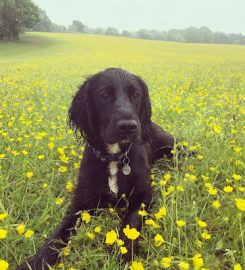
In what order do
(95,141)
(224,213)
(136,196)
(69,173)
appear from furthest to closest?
(69,173)
(95,141)
(136,196)
(224,213)

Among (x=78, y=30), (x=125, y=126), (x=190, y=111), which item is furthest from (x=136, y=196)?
(x=78, y=30)

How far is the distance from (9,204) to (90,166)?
70 centimetres

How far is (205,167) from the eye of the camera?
9.51 feet

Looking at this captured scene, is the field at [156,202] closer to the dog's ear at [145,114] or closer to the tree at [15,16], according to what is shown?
the dog's ear at [145,114]

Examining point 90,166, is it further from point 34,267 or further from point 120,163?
point 34,267

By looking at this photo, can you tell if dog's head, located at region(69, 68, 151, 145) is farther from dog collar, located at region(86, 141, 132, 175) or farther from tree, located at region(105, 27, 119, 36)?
tree, located at region(105, 27, 119, 36)

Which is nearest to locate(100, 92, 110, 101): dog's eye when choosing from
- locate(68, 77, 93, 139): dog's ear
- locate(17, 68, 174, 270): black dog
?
locate(17, 68, 174, 270): black dog

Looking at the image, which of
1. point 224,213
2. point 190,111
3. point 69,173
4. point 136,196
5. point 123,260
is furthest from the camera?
point 190,111

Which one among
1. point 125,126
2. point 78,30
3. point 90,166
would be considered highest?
point 78,30

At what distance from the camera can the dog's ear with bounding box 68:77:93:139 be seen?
9.19 feet

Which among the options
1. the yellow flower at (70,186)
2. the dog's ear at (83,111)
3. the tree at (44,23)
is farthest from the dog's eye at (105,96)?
the tree at (44,23)

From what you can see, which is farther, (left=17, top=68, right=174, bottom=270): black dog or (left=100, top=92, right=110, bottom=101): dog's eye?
(left=100, top=92, right=110, bottom=101): dog's eye

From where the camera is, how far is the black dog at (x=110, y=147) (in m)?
2.36

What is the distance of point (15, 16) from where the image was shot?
34.3 m
